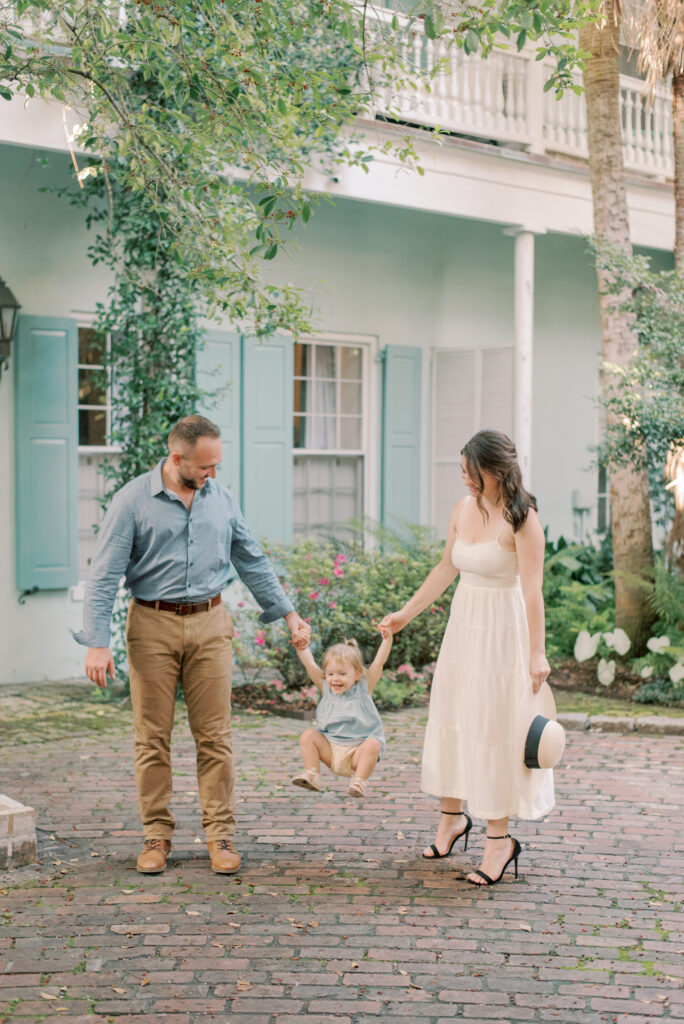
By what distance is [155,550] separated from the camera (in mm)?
5004

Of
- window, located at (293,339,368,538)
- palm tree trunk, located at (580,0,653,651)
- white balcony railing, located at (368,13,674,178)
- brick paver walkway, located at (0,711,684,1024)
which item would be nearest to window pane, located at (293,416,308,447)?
window, located at (293,339,368,538)

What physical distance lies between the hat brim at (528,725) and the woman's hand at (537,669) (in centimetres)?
3

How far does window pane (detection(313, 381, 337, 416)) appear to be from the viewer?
11227mm

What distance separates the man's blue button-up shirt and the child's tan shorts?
86 centimetres

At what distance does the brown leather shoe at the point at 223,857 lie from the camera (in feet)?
16.4

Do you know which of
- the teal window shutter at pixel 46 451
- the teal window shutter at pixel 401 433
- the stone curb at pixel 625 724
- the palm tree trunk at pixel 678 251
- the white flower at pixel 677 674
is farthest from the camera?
the teal window shutter at pixel 401 433

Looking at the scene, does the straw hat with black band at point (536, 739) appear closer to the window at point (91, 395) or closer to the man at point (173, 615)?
the man at point (173, 615)

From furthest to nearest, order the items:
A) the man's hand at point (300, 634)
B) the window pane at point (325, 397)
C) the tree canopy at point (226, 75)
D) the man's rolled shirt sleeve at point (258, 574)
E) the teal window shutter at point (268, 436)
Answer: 1. the window pane at point (325, 397)
2. the teal window shutter at point (268, 436)
3. the man's rolled shirt sleeve at point (258, 574)
4. the man's hand at point (300, 634)
5. the tree canopy at point (226, 75)

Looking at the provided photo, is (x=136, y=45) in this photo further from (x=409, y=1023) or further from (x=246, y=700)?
(x=246, y=700)

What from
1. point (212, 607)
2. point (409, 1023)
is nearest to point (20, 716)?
point (212, 607)

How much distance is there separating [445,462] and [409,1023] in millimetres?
8588

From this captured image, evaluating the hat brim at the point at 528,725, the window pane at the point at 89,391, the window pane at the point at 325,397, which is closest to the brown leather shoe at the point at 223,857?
the hat brim at the point at 528,725

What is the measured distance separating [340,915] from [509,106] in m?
8.50

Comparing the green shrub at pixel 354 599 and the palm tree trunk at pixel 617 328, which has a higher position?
the palm tree trunk at pixel 617 328
